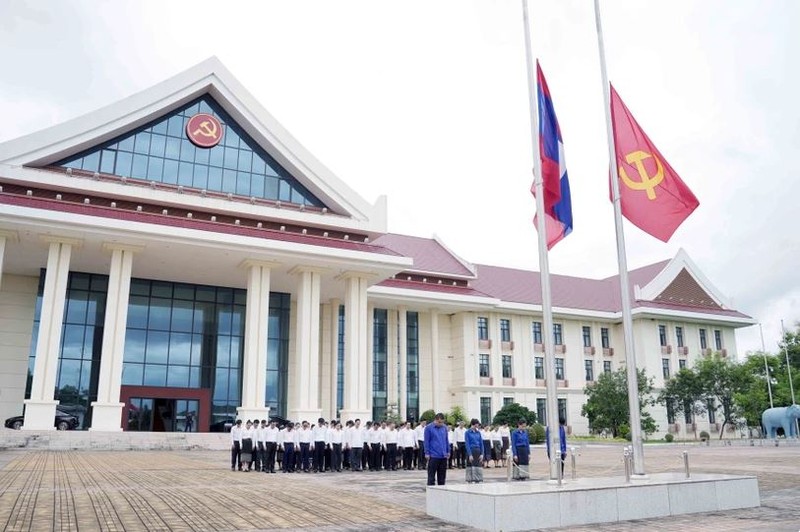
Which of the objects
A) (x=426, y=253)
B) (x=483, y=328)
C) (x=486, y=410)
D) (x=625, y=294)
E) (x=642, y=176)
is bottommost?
(x=486, y=410)

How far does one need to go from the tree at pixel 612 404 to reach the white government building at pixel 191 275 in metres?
7.70

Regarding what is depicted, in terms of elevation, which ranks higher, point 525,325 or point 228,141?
point 228,141

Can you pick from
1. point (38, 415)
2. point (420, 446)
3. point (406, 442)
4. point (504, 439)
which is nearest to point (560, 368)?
point (504, 439)

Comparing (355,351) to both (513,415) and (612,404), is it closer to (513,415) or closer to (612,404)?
(513,415)

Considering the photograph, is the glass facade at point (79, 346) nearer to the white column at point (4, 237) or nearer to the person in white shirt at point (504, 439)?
the white column at point (4, 237)

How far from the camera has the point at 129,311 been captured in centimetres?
2528

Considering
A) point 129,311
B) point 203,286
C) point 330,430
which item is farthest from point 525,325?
point 330,430

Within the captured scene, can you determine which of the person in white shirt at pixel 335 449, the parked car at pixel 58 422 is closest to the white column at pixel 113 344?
the parked car at pixel 58 422

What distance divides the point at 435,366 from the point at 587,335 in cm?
1039

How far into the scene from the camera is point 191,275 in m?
26.0

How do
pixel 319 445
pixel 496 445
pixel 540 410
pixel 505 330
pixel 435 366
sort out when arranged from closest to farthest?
pixel 319 445
pixel 496 445
pixel 435 366
pixel 540 410
pixel 505 330

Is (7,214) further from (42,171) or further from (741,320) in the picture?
(741,320)

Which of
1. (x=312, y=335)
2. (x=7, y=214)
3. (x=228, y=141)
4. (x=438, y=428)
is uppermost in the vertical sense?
(x=228, y=141)

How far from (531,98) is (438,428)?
5.25 metres
